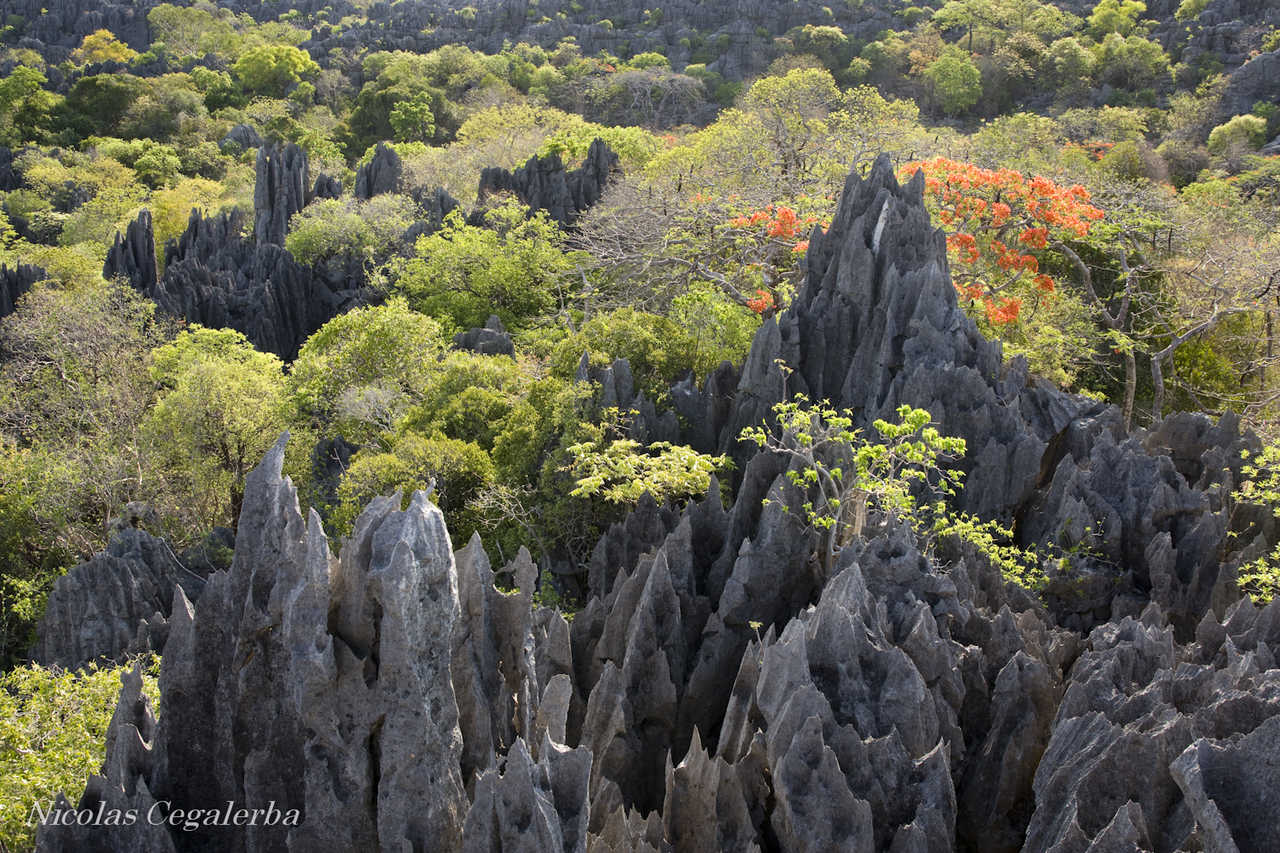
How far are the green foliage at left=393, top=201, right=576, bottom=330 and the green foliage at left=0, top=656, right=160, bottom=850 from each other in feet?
64.0

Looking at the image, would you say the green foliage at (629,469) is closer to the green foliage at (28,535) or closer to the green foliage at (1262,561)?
the green foliage at (1262,561)

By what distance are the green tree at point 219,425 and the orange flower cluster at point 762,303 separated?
11469 millimetres

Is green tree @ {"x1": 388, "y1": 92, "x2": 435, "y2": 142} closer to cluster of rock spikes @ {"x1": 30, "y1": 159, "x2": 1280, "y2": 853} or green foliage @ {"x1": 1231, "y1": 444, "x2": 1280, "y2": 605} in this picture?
cluster of rock spikes @ {"x1": 30, "y1": 159, "x2": 1280, "y2": 853}

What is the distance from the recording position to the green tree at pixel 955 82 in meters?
66.6

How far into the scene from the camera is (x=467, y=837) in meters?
7.52

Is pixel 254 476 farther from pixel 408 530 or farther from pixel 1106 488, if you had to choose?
pixel 1106 488

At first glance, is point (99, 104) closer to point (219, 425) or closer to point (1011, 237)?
point (219, 425)

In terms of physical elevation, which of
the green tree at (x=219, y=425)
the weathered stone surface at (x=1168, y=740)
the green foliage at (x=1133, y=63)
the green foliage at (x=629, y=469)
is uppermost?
the green foliage at (x=1133, y=63)

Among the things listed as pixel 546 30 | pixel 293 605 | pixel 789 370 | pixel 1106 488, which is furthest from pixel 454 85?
pixel 293 605

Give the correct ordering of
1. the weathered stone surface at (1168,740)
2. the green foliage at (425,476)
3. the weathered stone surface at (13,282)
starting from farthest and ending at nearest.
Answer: the weathered stone surface at (13,282) < the green foliage at (425,476) < the weathered stone surface at (1168,740)

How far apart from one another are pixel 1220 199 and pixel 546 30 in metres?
65.5

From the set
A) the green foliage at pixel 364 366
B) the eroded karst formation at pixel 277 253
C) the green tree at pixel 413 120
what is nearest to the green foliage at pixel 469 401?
the green foliage at pixel 364 366

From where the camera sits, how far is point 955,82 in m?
66.4

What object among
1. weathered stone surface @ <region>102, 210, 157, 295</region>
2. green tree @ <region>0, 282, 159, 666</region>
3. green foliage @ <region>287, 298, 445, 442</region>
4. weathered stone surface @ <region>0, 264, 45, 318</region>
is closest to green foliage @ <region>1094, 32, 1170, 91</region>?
green foliage @ <region>287, 298, 445, 442</region>
